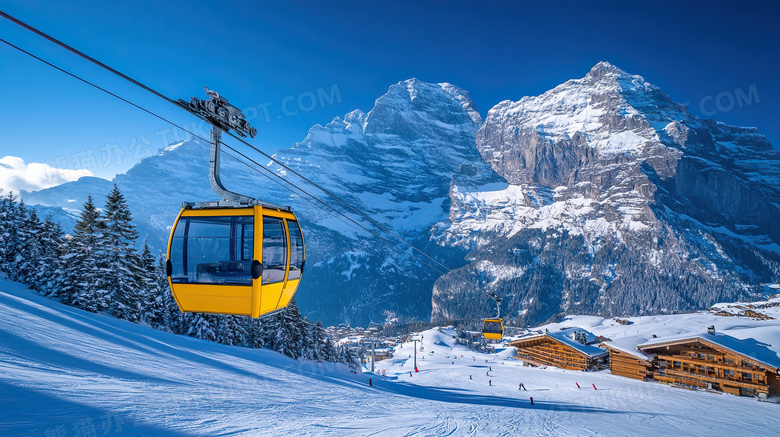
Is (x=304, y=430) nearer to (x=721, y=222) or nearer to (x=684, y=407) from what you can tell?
(x=684, y=407)

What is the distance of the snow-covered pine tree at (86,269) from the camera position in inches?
914

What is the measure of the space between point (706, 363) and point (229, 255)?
3629cm

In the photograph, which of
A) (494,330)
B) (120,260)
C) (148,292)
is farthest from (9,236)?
(494,330)

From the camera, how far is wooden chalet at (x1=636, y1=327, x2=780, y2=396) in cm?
2462

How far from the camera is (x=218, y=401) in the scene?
10367 millimetres

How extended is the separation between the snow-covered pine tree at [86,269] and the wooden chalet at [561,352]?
43813 millimetres

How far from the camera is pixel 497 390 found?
26.1 meters

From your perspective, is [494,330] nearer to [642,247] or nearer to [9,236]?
[9,236]

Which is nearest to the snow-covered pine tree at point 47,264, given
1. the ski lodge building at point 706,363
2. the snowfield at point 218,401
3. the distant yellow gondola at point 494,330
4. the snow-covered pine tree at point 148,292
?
the snow-covered pine tree at point 148,292

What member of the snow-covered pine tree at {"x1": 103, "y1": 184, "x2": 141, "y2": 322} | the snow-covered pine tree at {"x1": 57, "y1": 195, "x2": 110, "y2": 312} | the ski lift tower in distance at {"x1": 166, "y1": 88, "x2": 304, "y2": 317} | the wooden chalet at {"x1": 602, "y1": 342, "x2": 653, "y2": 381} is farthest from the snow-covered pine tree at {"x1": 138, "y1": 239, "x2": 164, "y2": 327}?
the wooden chalet at {"x1": 602, "y1": 342, "x2": 653, "y2": 381}

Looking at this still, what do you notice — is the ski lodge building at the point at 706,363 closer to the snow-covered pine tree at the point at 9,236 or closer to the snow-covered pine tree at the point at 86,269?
the snow-covered pine tree at the point at 86,269

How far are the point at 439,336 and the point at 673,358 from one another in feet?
216

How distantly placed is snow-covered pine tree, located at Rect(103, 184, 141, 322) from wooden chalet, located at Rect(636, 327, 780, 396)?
1643 inches

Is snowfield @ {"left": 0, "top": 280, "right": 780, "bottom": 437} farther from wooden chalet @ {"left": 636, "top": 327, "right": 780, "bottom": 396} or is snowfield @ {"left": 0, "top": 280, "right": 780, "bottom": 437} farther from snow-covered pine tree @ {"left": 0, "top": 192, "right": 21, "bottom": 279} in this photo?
snow-covered pine tree @ {"left": 0, "top": 192, "right": 21, "bottom": 279}
